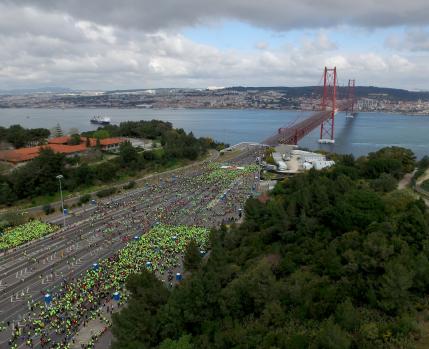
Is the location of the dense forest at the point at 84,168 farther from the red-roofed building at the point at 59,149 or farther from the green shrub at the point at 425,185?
the green shrub at the point at 425,185

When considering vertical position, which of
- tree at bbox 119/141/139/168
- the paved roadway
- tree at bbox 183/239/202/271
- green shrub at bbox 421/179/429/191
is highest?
green shrub at bbox 421/179/429/191

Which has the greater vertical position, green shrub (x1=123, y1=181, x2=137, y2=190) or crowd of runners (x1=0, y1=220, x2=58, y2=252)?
green shrub (x1=123, y1=181, x2=137, y2=190)

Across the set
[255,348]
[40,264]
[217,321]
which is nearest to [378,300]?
[255,348]

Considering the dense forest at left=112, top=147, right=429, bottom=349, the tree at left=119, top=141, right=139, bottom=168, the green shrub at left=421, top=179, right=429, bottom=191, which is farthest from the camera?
the tree at left=119, top=141, right=139, bottom=168

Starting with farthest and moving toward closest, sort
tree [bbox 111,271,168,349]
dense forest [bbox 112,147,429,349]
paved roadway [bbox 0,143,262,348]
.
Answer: paved roadway [bbox 0,143,262,348]
tree [bbox 111,271,168,349]
dense forest [bbox 112,147,429,349]

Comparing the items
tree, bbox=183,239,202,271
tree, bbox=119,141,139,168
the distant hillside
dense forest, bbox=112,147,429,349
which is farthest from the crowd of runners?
the distant hillside

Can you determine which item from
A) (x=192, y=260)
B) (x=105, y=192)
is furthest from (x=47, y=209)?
(x=192, y=260)

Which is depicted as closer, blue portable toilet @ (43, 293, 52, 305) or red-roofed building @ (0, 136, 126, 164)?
blue portable toilet @ (43, 293, 52, 305)

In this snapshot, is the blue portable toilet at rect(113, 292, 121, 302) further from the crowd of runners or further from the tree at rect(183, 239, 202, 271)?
the crowd of runners
